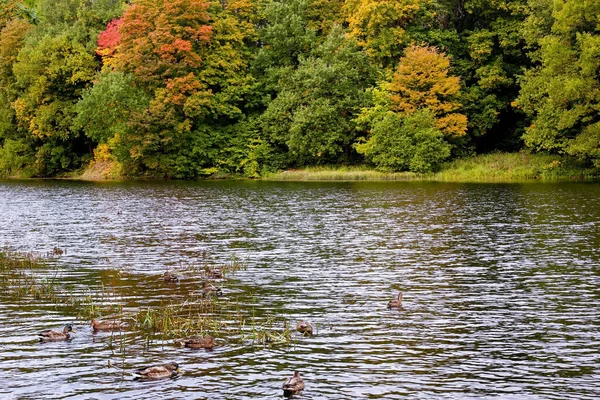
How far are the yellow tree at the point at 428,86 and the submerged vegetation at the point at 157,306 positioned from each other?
4604cm

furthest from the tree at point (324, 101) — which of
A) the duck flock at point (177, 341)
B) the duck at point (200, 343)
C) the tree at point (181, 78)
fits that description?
the duck at point (200, 343)

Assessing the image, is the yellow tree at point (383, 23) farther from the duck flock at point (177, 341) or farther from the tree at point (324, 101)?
the duck flock at point (177, 341)

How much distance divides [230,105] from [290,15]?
10.6 metres

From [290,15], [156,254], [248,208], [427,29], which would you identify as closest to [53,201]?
[248,208]

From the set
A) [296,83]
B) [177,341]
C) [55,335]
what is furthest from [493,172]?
[55,335]

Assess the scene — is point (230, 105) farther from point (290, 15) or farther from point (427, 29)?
point (427, 29)

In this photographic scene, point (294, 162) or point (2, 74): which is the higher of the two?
point (2, 74)

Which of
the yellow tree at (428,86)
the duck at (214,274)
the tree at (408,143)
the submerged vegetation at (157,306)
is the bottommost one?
the submerged vegetation at (157,306)

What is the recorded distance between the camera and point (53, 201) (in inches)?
1849

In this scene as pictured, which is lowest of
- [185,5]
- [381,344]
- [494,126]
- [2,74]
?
[381,344]

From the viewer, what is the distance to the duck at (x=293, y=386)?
438 inches

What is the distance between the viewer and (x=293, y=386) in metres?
11.1

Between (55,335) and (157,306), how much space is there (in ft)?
10.0

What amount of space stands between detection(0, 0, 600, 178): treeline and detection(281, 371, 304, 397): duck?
2089 inches
